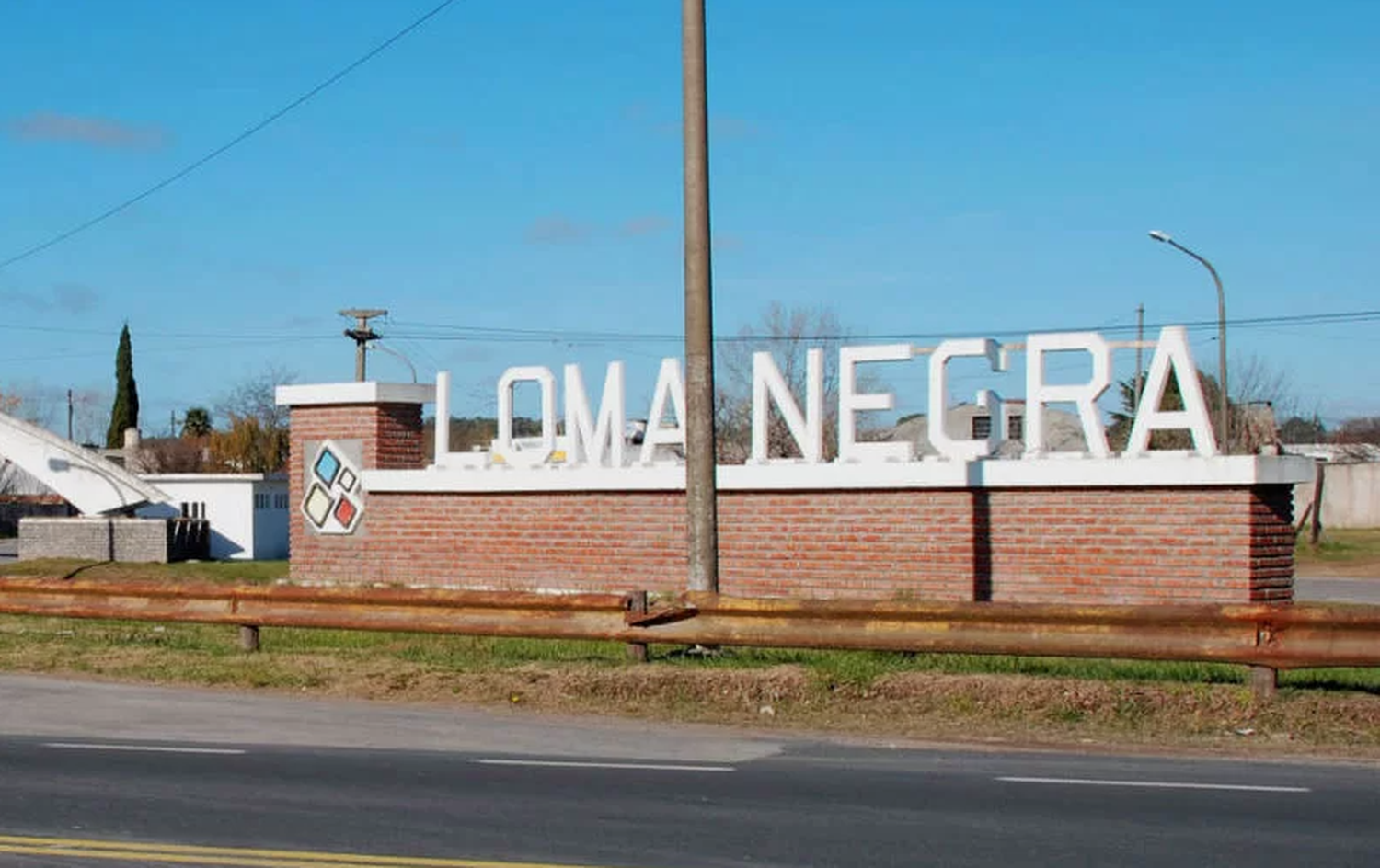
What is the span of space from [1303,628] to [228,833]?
8.74 m

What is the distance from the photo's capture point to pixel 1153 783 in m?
10.9

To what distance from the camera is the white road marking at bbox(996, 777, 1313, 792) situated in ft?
35.3

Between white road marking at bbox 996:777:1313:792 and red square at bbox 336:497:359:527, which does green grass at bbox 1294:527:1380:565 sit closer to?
red square at bbox 336:497:359:527

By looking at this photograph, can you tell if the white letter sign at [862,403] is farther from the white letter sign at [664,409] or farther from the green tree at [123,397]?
the green tree at [123,397]

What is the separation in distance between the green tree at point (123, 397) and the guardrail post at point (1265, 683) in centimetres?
7386

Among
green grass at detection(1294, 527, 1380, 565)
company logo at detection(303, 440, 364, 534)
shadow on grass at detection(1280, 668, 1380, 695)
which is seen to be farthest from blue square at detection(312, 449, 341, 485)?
green grass at detection(1294, 527, 1380, 565)

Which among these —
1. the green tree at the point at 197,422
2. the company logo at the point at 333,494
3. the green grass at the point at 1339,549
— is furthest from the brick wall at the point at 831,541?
the green tree at the point at 197,422

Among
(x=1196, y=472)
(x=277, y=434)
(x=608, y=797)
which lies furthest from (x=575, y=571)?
(x=277, y=434)

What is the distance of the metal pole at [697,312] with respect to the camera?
16297mm

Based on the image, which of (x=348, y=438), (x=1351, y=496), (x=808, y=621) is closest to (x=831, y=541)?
(x=808, y=621)

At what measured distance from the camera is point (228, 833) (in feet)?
29.9

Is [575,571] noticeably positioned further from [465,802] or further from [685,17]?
[465,802]

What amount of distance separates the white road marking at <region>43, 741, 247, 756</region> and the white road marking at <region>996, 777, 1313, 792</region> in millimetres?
5533

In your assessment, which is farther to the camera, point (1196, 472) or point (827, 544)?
point (827, 544)
